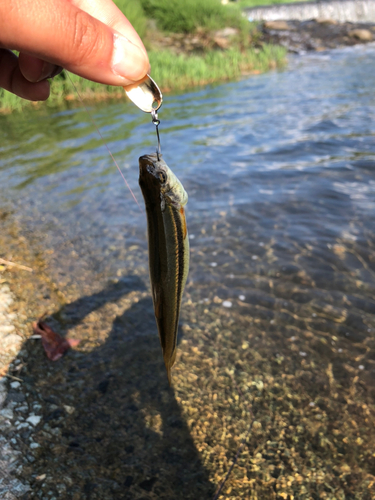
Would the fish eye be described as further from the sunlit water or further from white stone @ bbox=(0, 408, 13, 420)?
the sunlit water

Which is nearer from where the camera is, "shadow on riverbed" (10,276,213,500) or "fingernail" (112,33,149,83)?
"fingernail" (112,33,149,83)

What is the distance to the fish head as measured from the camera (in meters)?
1.98

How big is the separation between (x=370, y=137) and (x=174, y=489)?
30.2 ft

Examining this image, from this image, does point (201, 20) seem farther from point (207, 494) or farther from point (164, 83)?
point (207, 494)

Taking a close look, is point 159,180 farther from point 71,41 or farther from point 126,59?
point 71,41

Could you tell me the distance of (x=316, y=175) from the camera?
25.9 feet

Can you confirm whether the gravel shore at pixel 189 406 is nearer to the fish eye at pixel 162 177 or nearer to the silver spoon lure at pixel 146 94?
the fish eye at pixel 162 177

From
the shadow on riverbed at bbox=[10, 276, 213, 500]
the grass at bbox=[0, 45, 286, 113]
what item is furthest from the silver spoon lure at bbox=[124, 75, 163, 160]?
the grass at bbox=[0, 45, 286, 113]

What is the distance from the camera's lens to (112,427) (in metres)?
3.28

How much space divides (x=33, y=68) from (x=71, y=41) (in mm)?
928

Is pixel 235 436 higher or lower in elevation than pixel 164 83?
lower

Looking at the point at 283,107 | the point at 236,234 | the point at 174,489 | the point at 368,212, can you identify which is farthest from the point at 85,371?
the point at 283,107

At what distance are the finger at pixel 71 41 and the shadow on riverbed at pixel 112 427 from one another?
103 inches

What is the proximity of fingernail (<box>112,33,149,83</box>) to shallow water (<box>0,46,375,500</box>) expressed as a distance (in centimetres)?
267
